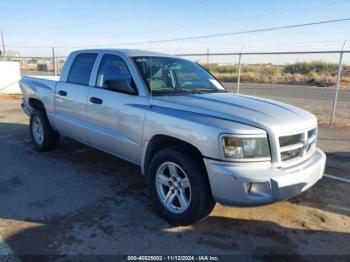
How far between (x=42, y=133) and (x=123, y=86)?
107 inches

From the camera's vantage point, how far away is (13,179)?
15.5 feet

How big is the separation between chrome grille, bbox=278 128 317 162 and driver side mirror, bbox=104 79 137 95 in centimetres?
→ 181

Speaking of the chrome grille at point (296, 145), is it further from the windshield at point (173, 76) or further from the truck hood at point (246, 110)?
the windshield at point (173, 76)

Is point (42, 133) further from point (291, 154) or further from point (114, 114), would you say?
point (291, 154)

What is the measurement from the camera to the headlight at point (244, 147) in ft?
9.95

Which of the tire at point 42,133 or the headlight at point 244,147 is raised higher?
the headlight at point 244,147

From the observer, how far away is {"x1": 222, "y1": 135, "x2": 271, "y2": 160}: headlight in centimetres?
303

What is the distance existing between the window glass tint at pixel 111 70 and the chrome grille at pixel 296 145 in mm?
2070

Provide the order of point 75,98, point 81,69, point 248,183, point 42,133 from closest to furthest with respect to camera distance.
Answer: point 248,183 → point 75,98 → point 81,69 → point 42,133

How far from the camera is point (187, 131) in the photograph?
3266 millimetres

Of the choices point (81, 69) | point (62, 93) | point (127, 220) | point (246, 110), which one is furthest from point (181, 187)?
point (62, 93)

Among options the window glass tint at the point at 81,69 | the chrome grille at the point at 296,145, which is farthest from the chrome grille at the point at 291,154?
the window glass tint at the point at 81,69

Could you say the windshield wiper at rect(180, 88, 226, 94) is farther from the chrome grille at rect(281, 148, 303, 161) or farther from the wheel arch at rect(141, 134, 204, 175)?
the chrome grille at rect(281, 148, 303, 161)

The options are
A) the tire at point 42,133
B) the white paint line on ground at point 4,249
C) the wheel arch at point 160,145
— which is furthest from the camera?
the tire at point 42,133
